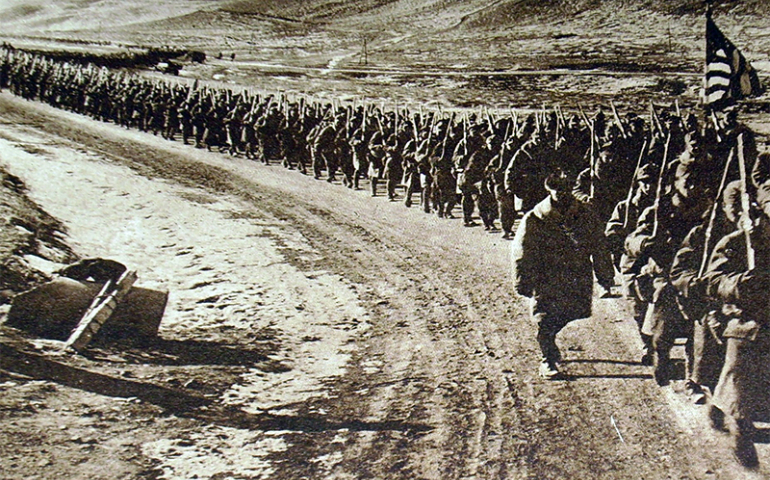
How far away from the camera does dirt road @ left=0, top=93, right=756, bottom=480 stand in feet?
16.5

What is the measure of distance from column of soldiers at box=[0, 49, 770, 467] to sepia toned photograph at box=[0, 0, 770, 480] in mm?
29

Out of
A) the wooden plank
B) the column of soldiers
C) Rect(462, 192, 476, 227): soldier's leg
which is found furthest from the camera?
Rect(462, 192, 476, 227): soldier's leg

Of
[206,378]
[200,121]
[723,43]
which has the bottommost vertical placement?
[206,378]

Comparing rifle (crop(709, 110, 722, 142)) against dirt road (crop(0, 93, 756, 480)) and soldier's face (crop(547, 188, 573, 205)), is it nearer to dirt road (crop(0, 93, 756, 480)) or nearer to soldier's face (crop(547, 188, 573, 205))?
dirt road (crop(0, 93, 756, 480))

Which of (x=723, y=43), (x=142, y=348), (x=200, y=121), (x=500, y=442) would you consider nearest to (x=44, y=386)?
(x=142, y=348)

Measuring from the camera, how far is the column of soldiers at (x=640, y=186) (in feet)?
16.8

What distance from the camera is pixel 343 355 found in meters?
7.28

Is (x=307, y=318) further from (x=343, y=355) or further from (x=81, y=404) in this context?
(x=81, y=404)

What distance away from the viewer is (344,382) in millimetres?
6578

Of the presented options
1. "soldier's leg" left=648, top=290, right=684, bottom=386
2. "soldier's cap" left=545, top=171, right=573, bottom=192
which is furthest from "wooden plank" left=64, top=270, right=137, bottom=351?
"soldier's leg" left=648, top=290, right=684, bottom=386

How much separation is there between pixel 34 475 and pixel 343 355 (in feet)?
10.5

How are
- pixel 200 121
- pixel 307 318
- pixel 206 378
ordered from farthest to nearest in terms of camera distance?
pixel 200 121
pixel 307 318
pixel 206 378

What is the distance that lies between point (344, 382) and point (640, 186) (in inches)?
150

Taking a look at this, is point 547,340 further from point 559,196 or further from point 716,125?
point 716,125
